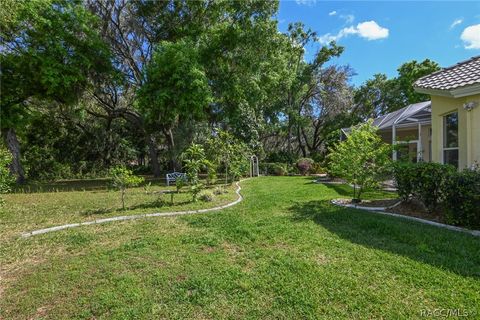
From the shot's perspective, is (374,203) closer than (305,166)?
Yes

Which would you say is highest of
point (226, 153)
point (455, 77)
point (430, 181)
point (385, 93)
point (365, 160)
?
point (385, 93)

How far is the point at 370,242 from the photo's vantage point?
4281 millimetres

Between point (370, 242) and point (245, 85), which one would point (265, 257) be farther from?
point (245, 85)

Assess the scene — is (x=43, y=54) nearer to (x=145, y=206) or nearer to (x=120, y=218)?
(x=145, y=206)

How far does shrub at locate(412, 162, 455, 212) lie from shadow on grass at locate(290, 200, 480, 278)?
101 cm

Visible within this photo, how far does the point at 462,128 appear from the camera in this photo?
651cm

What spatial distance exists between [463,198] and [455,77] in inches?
144

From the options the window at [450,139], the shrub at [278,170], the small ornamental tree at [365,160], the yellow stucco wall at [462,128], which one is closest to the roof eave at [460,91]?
the yellow stucco wall at [462,128]

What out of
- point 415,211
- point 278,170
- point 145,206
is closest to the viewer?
point 415,211

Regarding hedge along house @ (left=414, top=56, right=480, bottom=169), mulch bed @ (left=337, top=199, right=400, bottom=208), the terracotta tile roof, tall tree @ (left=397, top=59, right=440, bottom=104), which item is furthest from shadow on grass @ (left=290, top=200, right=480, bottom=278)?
tall tree @ (left=397, top=59, right=440, bottom=104)

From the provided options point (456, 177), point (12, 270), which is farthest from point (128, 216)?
point (456, 177)

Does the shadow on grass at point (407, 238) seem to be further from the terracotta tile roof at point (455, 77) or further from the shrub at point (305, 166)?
the shrub at point (305, 166)

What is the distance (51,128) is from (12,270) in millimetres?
20926

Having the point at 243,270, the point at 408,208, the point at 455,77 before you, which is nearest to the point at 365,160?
the point at 408,208
